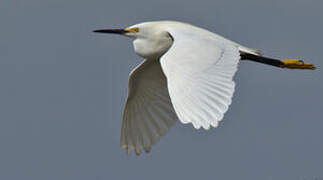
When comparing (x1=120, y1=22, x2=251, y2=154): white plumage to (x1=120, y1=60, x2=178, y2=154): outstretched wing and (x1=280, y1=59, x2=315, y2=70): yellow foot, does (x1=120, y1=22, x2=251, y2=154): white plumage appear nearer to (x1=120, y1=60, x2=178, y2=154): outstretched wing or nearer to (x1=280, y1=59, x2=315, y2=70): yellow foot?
(x1=120, y1=60, x2=178, y2=154): outstretched wing

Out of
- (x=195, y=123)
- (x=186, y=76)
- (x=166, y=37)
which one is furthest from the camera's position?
(x=166, y=37)

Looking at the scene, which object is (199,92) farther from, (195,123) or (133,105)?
(133,105)

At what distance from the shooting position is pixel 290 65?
41.5ft

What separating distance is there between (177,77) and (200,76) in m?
0.26

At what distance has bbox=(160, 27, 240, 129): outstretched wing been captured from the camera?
849cm

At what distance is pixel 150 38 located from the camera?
38.7ft

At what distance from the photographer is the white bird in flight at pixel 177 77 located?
866 centimetres

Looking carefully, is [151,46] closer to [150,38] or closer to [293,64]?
[150,38]

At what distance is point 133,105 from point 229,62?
351cm

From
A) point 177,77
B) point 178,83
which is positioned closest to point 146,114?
point 177,77

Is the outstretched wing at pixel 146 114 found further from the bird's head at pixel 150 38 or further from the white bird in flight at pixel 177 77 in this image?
the bird's head at pixel 150 38

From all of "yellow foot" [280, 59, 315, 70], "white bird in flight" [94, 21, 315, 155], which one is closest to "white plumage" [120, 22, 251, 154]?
"white bird in flight" [94, 21, 315, 155]

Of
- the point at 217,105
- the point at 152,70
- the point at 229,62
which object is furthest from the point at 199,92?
the point at 152,70

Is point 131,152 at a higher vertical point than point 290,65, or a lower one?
lower
